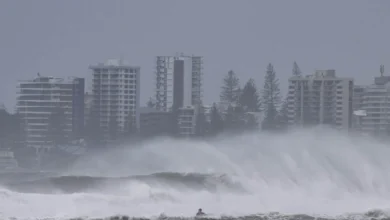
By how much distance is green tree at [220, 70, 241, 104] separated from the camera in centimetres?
12319

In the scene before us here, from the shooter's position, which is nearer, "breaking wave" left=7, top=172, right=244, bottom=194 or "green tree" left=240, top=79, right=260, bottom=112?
"breaking wave" left=7, top=172, right=244, bottom=194

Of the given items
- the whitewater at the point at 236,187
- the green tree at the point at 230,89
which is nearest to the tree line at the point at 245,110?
the green tree at the point at 230,89

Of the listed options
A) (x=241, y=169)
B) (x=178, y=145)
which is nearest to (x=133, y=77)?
(x=178, y=145)

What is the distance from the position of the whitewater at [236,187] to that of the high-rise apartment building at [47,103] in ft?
173

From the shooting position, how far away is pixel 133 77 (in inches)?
5463

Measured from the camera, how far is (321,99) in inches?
5094

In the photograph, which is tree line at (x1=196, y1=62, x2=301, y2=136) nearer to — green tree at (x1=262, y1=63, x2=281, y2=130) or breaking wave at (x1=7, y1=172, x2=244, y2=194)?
green tree at (x1=262, y1=63, x2=281, y2=130)

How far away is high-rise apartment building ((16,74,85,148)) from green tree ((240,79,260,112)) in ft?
48.1

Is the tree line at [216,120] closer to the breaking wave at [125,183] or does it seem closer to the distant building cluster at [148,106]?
the distant building cluster at [148,106]

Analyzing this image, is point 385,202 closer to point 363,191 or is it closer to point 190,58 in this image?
point 363,191

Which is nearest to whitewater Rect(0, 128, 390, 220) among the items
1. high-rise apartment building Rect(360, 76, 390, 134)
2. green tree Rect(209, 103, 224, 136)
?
green tree Rect(209, 103, 224, 136)

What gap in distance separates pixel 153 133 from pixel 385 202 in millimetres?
66670

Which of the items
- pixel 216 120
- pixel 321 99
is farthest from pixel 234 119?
pixel 321 99

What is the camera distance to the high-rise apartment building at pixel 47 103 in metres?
120
